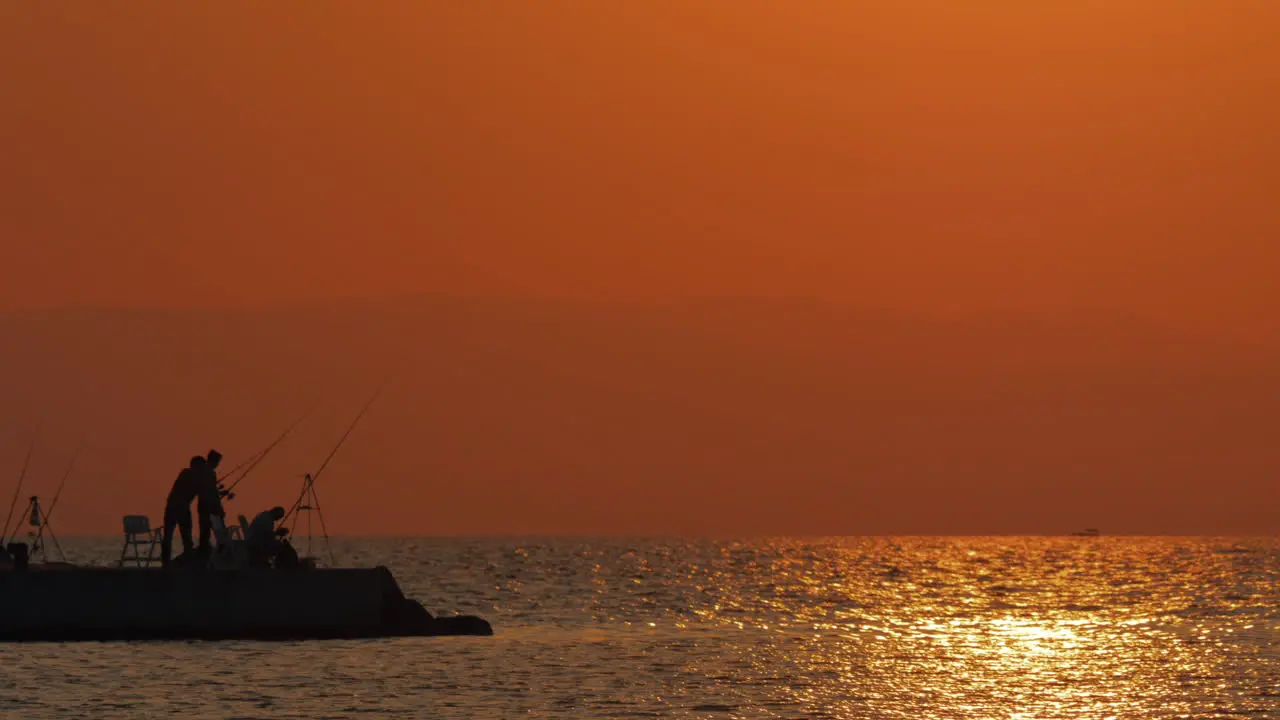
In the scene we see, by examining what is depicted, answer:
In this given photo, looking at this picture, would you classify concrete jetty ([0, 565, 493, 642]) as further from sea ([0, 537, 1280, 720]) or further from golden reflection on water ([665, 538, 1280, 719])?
golden reflection on water ([665, 538, 1280, 719])

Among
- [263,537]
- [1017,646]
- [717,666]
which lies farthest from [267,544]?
[1017,646]

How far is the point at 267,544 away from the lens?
4078 centimetres

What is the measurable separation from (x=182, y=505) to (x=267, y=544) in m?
2.01

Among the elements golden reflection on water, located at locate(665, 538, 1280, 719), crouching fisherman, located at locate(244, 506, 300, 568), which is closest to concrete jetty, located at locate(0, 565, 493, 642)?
crouching fisherman, located at locate(244, 506, 300, 568)

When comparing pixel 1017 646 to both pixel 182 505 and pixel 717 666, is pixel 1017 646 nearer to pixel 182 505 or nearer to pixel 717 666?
pixel 717 666

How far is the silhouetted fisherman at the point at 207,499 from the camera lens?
38.9 m

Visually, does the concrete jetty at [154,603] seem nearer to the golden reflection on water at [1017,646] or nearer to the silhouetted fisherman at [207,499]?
the silhouetted fisherman at [207,499]

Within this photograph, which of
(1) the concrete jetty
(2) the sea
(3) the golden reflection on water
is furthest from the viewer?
(1) the concrete jetty

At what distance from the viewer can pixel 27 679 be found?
1479 inches

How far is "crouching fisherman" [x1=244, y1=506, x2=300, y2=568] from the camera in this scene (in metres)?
40.7

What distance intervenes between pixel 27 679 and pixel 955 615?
38.3m

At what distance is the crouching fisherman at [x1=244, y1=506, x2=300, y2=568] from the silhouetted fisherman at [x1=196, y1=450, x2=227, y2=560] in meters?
0.74

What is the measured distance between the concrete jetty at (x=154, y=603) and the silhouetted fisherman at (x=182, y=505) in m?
0.82

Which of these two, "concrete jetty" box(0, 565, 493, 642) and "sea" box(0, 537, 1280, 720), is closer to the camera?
"sea" box(0, 537, 1280, 720)
